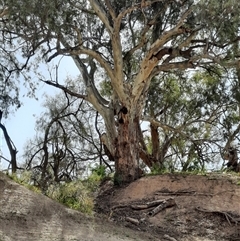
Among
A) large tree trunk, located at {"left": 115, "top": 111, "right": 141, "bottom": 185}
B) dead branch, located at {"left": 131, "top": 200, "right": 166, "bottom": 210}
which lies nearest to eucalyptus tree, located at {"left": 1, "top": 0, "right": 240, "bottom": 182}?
large tree trunk, located at {"left": 115, "top": 111, "right": 141, "bottom": 185}

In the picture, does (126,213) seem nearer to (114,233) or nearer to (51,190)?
(51,190)

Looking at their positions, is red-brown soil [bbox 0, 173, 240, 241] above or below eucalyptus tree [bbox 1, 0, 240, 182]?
below

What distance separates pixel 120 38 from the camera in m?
14.1

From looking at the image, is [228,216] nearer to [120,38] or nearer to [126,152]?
[126,152]

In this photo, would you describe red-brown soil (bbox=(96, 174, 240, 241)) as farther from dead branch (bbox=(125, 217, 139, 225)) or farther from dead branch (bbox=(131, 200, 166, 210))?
dead branch (bbox=(131, 200, 166, 210))

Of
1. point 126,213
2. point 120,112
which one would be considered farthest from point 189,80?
A: point 126,213

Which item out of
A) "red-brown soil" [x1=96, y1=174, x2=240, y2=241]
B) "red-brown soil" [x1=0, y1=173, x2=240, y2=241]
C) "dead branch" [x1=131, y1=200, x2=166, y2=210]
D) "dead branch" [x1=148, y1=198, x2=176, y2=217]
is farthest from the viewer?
"dead branch" [x1=131, y1=200, x2=166, y2=210]

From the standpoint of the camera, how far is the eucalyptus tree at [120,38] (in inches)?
446

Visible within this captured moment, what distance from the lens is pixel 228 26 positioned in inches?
440

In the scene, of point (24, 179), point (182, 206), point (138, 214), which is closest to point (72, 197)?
point (24, 179)

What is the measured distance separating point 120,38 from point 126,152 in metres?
3.31

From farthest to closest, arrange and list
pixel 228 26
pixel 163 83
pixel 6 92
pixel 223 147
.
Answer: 1. pixel 163 83
2. pixel 223 147
3. pixel 6 92
4. pixel 228 26

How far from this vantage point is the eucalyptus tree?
37.2ft

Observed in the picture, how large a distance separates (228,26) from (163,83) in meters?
7.42
